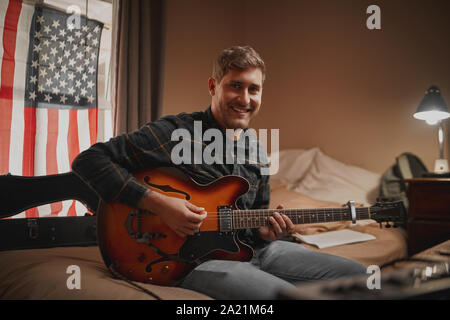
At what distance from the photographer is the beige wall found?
7.98 ft

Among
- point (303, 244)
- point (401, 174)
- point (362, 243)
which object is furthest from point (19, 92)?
point (401, 174)

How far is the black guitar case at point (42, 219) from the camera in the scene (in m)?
1.33

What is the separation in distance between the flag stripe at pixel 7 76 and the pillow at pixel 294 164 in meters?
2.01

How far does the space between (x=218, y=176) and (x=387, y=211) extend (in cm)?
71

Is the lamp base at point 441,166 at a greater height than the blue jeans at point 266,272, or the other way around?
the lamp base at point 441,166

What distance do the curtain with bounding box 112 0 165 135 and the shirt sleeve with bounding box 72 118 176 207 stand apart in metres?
1.21

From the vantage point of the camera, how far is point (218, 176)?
3.78 feet

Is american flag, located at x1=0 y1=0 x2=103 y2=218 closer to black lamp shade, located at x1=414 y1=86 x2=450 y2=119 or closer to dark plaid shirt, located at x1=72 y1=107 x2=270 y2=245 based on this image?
dark plaid shirt, located at x1=72 y1=107 x2=270 y2=245

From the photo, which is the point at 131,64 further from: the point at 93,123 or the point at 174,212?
the point at 174,212

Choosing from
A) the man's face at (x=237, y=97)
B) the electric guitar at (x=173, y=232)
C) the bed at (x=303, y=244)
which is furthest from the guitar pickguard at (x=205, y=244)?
the man's face at (x=237, y=97)

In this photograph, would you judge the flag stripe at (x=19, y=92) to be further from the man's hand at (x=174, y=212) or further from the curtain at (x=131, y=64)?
the man's hand at (x=174, y=212)

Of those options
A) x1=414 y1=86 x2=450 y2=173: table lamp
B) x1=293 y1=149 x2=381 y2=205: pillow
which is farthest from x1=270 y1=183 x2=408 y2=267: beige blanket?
x1=414 y1=86 x2=450 y2=173: table lamp
